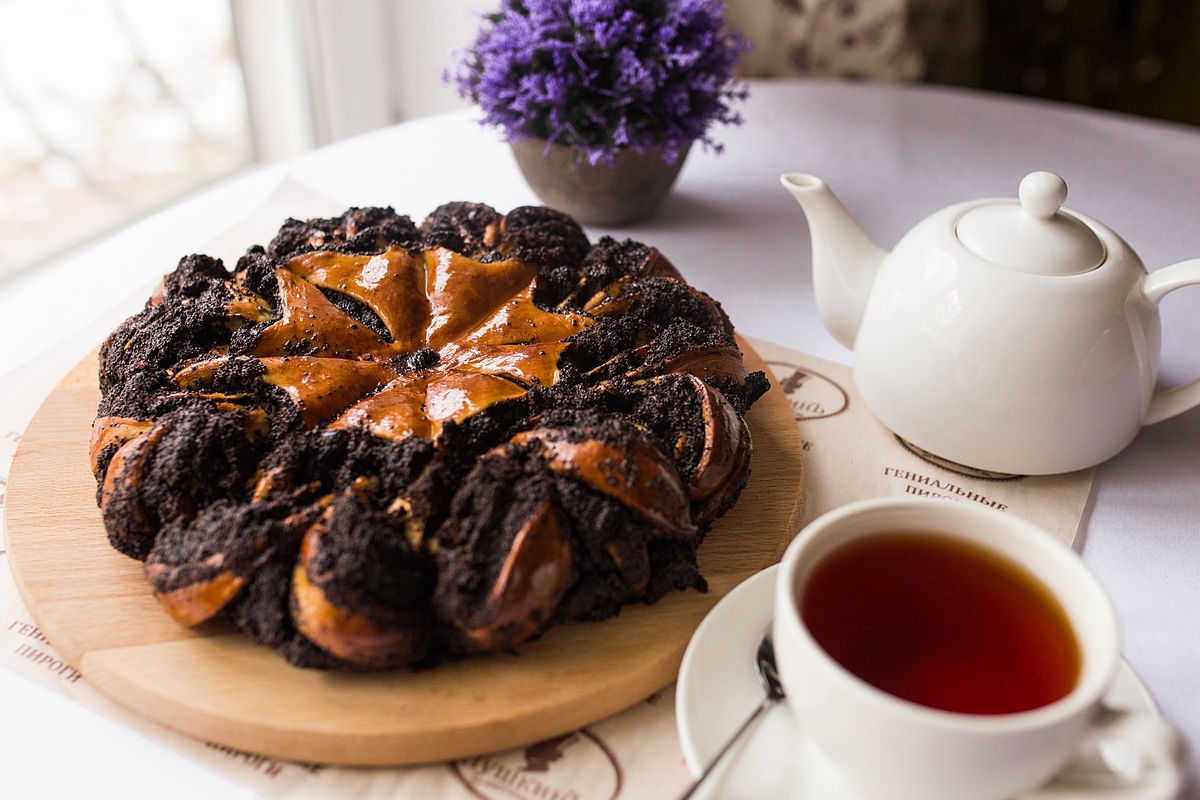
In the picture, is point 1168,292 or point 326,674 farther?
point 1168,292

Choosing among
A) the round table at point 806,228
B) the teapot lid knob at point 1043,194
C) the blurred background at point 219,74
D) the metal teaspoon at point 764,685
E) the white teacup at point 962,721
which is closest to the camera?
the white teacup at point 962,721

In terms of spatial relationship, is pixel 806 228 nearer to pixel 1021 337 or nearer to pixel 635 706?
pixel 1021 337

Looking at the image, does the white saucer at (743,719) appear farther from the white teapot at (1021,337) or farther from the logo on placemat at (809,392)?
the logo on placemat at (809,392)

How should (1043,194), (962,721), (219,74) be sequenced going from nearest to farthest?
1. (962,721)
2. (1043,194)
3. (219,74)

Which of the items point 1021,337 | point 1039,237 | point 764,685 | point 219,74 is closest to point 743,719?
point 764,685

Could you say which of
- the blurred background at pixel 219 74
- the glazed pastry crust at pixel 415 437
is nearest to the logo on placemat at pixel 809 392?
the glazed pastry crust at pixel 415 437

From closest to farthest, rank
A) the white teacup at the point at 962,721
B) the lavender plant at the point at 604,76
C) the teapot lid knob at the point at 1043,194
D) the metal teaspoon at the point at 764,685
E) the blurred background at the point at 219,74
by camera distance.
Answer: the white teacup at the point at 962,721
the metal teaspoon at the point at 764,685
the teapot lid knob at the point at 1043,194
the lavender plant at the point at 604,76
the blurred background at the point at 219,74

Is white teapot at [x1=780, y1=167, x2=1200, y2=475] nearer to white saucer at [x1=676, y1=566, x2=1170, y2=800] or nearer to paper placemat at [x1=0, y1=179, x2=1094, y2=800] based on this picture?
paper placemat at [x1=0, y1=179, x2=1094, y2=800]
